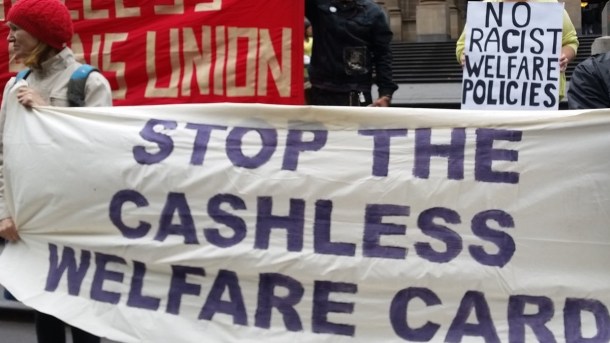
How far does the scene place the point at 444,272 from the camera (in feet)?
10.5

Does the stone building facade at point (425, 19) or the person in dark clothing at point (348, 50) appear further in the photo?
the stone building facade at point (425, 19)

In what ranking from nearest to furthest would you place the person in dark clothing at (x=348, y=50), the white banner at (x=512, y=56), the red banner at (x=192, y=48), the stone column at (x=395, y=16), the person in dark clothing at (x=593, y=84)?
1. the person in dark clothing at (x=593, y=84)
2. the red banner at (x=192, y=48)
3. the white banner at (x=512, y=56)
4. the person in dark clothing at (x=348, y=50)
5. the stone column at (x=395, y=16)

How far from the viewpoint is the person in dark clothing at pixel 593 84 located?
3.80 metres

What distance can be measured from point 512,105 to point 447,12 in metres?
19.1

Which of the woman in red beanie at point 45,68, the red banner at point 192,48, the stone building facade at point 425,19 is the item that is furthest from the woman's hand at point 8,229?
the stone building facade at point 425,19

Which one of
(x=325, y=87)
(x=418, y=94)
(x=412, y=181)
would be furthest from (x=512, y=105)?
(x=418, y=94)

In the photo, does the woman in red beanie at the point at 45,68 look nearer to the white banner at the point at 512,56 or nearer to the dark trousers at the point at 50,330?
the dark trousers at the point at 50,330

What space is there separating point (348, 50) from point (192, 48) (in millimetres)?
988

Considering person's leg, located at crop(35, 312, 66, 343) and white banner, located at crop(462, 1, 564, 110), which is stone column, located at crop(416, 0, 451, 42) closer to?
white banner, located at crop(462, 1, 564, 110)

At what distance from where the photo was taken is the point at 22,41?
11.6 ft

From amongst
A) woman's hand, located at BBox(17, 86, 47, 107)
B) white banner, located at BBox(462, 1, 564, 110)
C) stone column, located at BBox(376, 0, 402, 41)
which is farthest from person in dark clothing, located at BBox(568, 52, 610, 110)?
stone column, located at BBox(376, 0, 402, 41)

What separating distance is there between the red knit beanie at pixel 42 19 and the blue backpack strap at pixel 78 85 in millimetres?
148

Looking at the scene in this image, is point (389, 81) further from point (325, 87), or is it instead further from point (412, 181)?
point (412, 181)

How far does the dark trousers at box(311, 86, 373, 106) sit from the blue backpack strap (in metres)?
1.99
